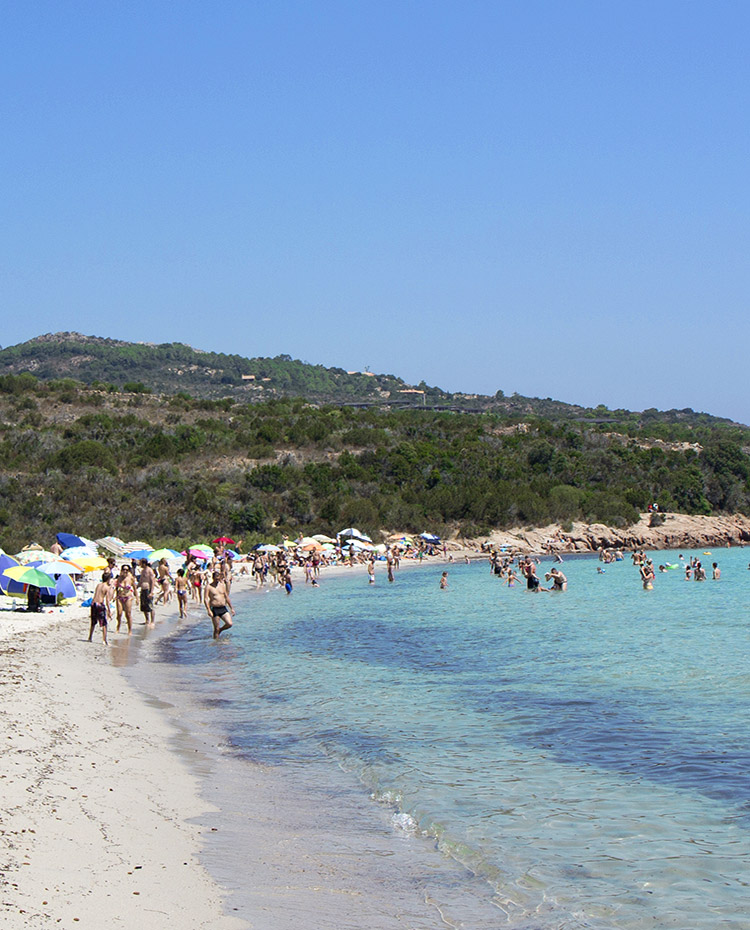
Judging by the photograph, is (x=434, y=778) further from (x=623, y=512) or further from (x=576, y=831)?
(x=623, y=512)

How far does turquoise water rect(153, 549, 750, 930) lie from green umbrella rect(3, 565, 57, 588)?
11.0ft

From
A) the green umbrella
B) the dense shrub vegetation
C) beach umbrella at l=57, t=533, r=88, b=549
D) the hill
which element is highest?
the hill

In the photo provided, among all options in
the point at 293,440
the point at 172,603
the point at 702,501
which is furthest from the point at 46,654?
the point at 702,501

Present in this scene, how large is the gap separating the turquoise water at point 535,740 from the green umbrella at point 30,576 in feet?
11.0

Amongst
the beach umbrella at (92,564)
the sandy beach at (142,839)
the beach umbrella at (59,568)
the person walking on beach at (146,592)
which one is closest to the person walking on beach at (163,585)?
the beach umbrella at (92,564)

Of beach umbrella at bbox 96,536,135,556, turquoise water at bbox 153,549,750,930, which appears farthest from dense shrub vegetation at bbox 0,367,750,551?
turquoise water at bbox 153,549,750,930

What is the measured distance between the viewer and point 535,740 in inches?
392

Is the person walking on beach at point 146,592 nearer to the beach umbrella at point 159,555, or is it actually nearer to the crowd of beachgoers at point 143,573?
the crowd of beachgoers at point 143,573

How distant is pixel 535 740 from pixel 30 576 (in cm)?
1397

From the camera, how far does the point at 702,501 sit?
71438mm

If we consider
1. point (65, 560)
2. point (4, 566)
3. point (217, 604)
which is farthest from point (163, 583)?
point (217, 604)

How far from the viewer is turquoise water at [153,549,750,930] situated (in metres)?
6.00

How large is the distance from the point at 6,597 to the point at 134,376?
118573 mm

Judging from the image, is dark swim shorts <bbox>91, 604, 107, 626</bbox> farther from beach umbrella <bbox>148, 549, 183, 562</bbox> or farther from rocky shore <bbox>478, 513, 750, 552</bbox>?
rocky shore <bbox>478, 513, 750, 552</bbox>
